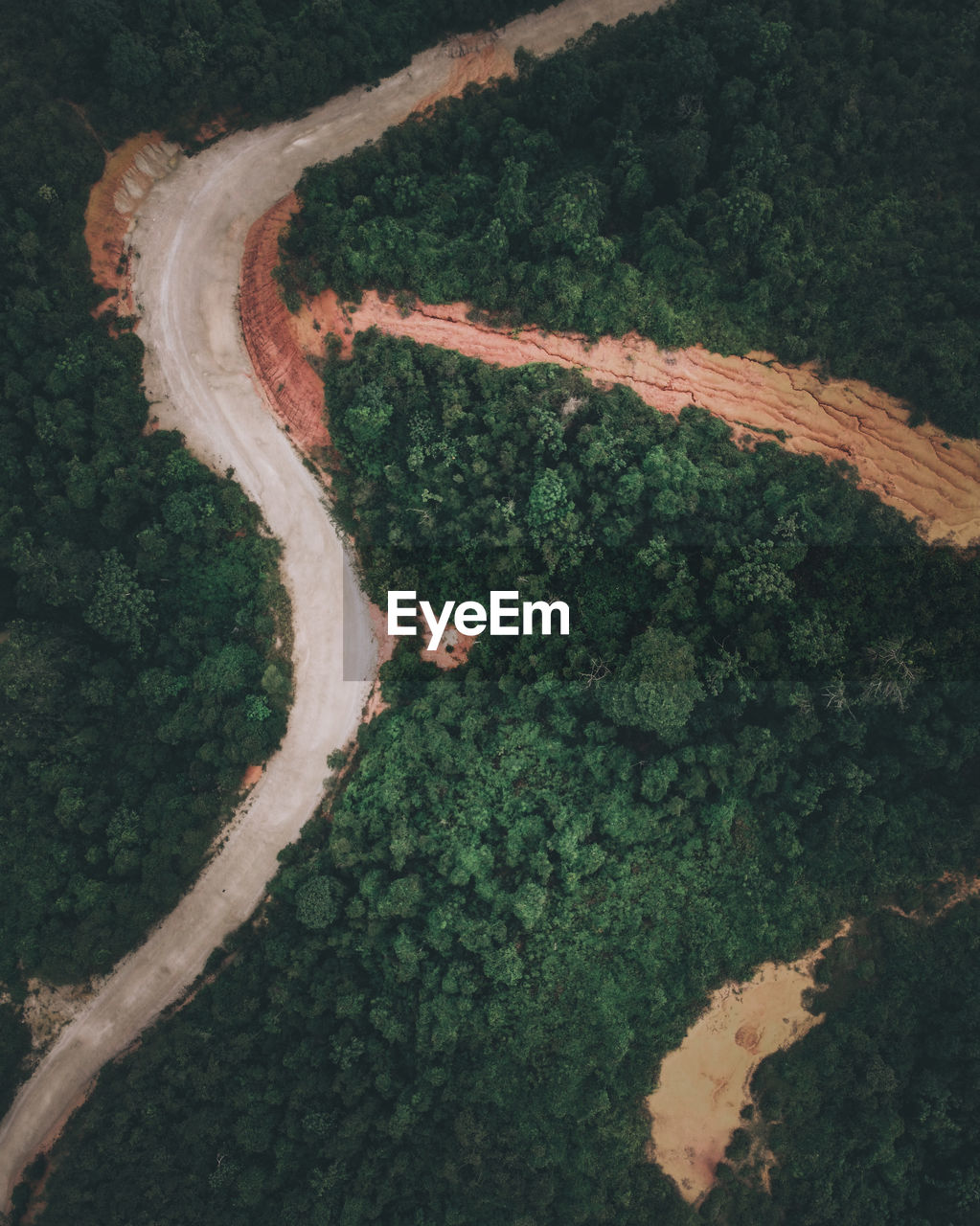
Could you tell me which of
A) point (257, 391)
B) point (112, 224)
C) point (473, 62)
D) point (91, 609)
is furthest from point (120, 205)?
point (91, 609)

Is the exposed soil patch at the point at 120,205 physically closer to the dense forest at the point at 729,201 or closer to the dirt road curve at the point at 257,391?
the dirt road curve at the point at 257,391

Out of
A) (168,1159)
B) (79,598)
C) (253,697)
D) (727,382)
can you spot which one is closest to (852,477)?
(727,382)

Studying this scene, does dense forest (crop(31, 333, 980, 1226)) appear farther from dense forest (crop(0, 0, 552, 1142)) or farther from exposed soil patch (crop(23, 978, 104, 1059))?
dense forest (crop(0, 0, 552, 1142))

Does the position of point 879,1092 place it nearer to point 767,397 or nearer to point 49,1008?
point 767,397

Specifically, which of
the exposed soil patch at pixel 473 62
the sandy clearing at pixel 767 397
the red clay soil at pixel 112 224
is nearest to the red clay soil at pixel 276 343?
the sandy clearing at pixel 767 397

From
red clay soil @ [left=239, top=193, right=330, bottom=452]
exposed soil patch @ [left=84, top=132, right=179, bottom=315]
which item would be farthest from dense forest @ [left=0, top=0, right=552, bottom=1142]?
red clay soil @ [left=239, top=193, right=330, bottom=452]

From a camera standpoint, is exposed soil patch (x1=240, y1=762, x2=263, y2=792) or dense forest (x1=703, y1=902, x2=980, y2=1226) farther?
exposed soil patch (x1=240, y1=762, x2=263, y2=792)
